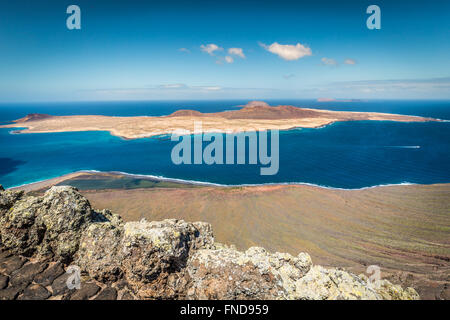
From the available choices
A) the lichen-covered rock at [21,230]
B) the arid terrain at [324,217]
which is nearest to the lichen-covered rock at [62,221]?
the lichen-covered rock at [21,230]

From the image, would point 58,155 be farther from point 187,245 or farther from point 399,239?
point 399,239

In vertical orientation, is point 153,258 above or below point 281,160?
above

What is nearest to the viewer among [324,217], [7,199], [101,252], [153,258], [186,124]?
[153,258]

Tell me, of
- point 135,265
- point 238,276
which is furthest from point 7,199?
point 238,276

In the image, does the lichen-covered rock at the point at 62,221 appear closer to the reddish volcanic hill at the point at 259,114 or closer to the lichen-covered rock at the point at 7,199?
the lichen-covered rock at the point at 7,199

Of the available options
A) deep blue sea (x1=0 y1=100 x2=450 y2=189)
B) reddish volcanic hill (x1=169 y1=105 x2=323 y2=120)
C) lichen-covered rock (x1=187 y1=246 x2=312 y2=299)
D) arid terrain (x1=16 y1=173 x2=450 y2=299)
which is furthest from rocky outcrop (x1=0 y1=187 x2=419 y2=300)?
reddish volcanic hill (x1=169 y1=105 x2=323 y2=120)

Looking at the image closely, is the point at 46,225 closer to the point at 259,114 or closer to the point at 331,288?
the point at 331,288
